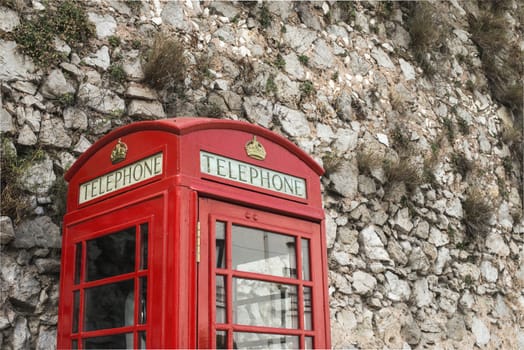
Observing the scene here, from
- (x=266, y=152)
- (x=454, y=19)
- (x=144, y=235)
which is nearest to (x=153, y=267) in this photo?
(x=144, y=235)

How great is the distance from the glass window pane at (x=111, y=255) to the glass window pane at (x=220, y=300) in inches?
14.7

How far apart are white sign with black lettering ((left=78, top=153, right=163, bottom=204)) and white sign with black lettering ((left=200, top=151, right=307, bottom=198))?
21cm

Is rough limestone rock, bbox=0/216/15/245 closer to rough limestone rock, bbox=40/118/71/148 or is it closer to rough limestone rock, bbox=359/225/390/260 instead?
rough limestone rock, bbox=40/118/71/148

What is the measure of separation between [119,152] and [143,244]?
0.51 metres

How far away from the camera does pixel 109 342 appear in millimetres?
3148

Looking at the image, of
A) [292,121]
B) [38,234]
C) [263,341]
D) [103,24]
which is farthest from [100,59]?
[263,341]

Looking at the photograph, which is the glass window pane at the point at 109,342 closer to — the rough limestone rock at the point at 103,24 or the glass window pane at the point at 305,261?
the glass window pane at the point at 305,261

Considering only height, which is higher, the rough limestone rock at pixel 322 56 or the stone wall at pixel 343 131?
the rough limestone rock at pixel 322 56

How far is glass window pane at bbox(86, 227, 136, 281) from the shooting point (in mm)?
3172

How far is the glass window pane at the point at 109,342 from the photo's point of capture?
122 inches

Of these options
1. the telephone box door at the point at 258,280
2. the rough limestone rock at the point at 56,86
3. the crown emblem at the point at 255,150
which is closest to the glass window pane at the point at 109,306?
the telephone box door at the point at 258,280

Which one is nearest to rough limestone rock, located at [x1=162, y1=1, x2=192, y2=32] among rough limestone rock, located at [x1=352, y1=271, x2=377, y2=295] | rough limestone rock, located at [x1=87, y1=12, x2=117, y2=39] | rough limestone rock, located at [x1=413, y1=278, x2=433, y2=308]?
rough limestone rock, located at [x1=87, y1=12, x2=117, y2=39]

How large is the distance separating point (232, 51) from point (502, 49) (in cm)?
399

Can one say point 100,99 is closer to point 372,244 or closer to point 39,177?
point 39,177
